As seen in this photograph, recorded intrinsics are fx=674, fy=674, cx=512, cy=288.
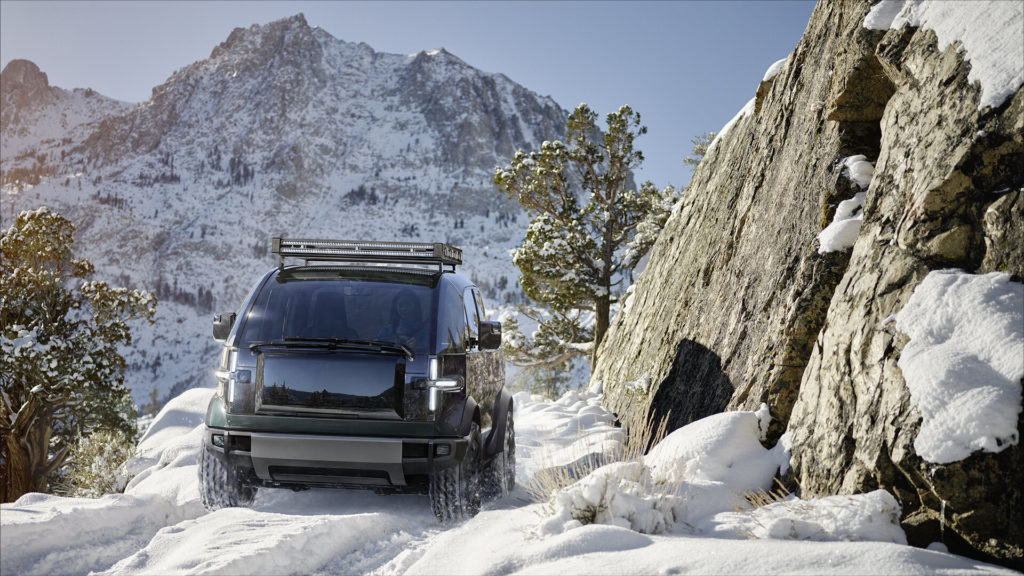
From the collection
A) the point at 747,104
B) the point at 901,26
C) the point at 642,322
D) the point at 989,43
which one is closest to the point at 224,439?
the point at 989,43

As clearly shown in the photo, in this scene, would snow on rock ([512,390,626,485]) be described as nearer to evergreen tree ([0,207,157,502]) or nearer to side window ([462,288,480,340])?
side window ([462,288,480,340])

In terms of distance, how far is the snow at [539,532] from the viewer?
10.4 ft

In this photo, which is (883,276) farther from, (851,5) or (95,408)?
(95,408)

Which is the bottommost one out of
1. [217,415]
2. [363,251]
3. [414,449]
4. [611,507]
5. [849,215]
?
[611,507]

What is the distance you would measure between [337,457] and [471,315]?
Result: 1.82 metres

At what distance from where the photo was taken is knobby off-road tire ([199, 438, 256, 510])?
15.8 ft

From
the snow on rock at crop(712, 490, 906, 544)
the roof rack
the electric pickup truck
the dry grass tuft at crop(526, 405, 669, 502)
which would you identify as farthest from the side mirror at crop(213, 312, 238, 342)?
the snow on rock at crop(712, 490, 906, 544)

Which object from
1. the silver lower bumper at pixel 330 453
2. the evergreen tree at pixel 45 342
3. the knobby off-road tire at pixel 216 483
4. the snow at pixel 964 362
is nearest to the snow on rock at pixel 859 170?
the snow at pixel 964 362

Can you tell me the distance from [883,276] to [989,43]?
1.49 meters

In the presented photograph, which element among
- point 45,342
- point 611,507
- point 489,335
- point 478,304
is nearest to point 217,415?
point 489,335

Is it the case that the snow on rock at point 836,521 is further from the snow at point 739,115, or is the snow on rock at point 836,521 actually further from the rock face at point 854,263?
the snow at point 739,115

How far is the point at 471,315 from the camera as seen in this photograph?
5.87 m

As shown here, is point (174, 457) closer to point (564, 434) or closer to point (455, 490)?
point (455, 490)

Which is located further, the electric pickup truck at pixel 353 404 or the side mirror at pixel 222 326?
the side mirror at pixel 222 326
